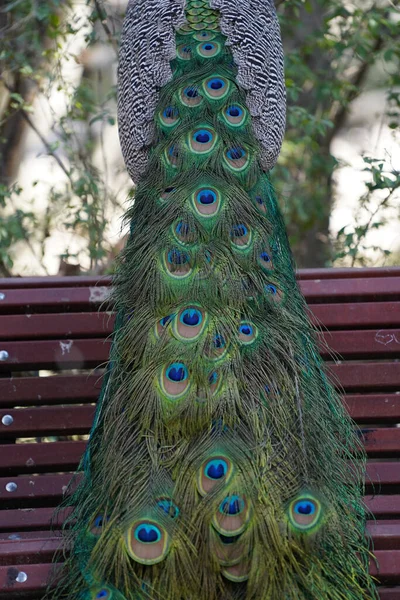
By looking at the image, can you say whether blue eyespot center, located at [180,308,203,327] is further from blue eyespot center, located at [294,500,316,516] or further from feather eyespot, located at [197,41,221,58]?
feather eyespot, located at [197,41,221,58]

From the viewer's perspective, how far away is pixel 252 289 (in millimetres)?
2291

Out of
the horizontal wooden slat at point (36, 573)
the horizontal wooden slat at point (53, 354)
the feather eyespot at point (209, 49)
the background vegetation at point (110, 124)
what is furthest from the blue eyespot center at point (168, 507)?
the background vegetation at point (110, 124)

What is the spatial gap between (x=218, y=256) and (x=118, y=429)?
531 millimetres

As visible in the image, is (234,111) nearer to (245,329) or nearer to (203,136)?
(203,136)

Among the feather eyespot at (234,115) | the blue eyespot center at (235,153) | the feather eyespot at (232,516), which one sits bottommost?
the feather eyespot at (232,516)

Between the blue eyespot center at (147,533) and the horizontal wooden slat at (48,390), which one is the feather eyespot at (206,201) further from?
the blue eyespot center at (147,533)

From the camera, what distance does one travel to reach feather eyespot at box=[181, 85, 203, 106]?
275cm

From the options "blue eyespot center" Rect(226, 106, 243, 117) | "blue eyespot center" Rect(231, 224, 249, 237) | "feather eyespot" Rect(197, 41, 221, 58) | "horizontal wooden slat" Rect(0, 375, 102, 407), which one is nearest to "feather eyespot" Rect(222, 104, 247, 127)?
"blue eyespot center" Rect(226, 106, 243, 117)

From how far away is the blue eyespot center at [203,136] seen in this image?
2631mm

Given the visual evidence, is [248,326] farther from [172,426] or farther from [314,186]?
[314,186]

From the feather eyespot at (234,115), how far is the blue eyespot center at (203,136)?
10cm

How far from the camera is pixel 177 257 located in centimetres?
233

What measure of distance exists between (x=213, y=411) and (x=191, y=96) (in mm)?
1162

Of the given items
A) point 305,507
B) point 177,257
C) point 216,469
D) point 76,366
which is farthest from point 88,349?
point 305,507
